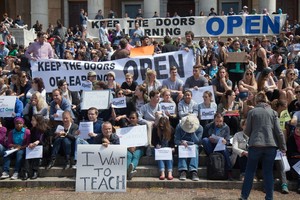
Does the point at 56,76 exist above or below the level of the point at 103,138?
above

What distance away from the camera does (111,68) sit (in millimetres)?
13117

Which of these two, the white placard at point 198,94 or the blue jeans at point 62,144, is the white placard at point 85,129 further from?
the white placard at point 198,94

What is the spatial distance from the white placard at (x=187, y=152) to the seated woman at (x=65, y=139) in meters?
2.22

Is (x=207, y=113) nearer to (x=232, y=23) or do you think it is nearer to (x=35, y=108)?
(x=35, y=108)

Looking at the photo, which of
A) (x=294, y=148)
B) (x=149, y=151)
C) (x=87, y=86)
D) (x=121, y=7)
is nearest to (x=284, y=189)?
(x=294, y=148)

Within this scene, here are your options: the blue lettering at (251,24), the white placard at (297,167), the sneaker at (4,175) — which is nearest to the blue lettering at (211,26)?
the blue lettering at (251,24)

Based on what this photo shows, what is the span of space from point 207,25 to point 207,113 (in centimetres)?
1430

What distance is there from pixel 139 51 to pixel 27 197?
5.66 m

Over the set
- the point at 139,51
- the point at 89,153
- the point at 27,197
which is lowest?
the point at 27,197

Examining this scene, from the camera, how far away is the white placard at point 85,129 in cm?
1011

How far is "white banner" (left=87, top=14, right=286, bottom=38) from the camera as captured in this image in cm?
2364

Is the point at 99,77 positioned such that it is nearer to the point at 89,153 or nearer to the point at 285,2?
the point at 89,153

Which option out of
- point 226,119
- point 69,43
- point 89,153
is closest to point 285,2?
point 69,43

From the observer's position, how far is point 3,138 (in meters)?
10.4
